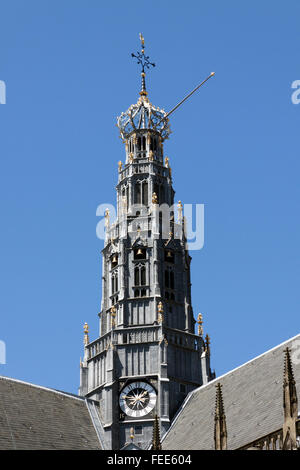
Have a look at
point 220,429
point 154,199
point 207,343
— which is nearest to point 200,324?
point 207,343

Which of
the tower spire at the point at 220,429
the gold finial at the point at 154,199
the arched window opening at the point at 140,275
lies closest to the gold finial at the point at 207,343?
the arched window opening at the point at 140,275

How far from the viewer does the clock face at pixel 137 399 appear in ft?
232

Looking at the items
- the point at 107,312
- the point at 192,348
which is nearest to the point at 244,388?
the point at 192,348

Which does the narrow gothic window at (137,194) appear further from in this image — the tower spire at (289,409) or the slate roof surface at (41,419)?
the tower spire at (289,409)

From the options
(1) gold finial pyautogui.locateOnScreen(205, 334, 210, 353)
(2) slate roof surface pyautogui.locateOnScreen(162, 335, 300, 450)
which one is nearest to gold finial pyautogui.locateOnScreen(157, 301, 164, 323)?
(1) gold finial pyautogui.locateOnScreen(205, 334, 210, 353)

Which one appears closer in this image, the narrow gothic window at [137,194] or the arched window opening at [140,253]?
the arched window opening at [140,253]

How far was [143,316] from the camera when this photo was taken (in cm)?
7400

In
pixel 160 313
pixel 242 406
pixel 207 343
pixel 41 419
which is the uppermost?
pixel 160 313

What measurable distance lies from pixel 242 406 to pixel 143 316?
13269mm

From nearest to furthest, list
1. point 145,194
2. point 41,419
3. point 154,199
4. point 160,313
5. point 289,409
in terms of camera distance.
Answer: point 289,409 < point 41,419 < point 160,313 < point 154,199 < point 145,194

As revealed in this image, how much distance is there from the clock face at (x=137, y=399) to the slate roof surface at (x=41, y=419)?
273cm

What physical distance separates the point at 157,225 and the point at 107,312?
24.1ft

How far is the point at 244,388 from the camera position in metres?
65.4

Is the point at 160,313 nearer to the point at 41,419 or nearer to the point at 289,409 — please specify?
the point at 41,419
